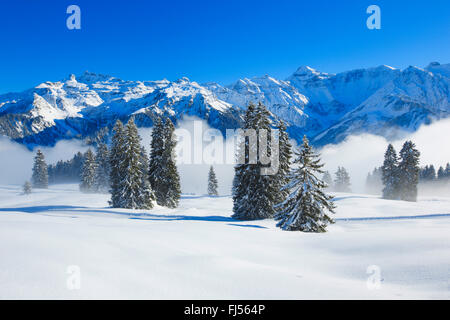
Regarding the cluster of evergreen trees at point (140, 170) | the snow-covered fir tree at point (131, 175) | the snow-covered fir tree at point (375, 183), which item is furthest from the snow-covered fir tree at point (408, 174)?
the snow-covered fir tree at point (375, 183)

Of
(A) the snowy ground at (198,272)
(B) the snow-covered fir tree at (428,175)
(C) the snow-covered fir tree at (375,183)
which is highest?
(A) the snowy ground at (198,272)

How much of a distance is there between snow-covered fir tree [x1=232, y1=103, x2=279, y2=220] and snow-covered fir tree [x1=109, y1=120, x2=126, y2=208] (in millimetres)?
16018

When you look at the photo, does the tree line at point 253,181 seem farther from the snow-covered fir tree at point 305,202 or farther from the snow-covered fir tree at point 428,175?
the snow-covered fir tree at point 428,175

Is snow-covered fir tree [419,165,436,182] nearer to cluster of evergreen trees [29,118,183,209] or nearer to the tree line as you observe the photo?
the tree line

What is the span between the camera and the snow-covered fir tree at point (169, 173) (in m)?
35.0

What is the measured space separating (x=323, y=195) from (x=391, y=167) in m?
48.4

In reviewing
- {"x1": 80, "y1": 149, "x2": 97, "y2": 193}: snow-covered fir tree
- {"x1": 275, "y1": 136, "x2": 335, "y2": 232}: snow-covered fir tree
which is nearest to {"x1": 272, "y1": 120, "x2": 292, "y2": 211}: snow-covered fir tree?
{"x1": 275, "y1": 136, "x2": 335, "y2": 232}: snow-covered fir tree

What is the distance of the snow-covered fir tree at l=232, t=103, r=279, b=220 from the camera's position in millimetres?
25250

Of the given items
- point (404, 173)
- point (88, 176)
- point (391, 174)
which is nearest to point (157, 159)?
point (88, 176)

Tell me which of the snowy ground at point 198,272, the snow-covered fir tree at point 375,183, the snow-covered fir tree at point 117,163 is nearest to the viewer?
the snowy ground at point 198,272

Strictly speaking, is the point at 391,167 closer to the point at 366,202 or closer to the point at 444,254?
the point at 366,202

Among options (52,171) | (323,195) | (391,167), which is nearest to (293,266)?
(323,195)

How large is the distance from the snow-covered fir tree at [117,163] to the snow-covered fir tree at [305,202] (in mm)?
22224
